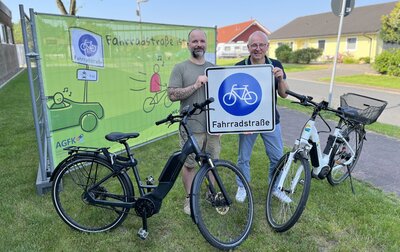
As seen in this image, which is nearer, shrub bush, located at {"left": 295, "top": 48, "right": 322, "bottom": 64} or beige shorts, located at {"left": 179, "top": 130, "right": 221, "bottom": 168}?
beige shorts, located at {"left": 179, "top": 130, "right": 221, "bottom": 168}

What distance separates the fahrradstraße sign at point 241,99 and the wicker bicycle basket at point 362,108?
1.11 meters

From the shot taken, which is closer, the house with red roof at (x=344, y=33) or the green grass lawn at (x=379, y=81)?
the green grass lawn at (x=379, y=81)

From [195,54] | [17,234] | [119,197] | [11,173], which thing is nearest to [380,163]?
[195,54]

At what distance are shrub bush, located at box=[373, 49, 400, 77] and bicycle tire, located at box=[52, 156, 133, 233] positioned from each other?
61.1ft

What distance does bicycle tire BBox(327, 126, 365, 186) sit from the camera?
3.85 m

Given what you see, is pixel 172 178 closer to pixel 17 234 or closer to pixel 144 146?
pixel 17 234

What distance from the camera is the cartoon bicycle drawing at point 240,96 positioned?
10.4 feet

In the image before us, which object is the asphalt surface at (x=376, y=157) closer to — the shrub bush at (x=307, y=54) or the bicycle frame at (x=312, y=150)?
the bicycle frame at (x=312, y=150)

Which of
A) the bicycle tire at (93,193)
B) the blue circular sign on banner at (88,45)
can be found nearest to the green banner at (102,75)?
the blue circular sign on banner at (88,45)

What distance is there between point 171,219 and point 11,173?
258cm

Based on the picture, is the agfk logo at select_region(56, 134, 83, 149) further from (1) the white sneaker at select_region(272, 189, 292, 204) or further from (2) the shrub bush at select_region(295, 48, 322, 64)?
(2) the shrub bush at select_region(295, 48, 322, 64)

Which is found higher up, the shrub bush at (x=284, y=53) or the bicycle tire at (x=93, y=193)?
the shrub bush at (x=284, y=53)

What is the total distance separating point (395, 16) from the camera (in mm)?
17094

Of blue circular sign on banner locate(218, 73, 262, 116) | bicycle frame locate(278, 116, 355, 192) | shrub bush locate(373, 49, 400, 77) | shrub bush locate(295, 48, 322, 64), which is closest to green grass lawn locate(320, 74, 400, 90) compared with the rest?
shrub bush locate(373, 49, 400, 77)
